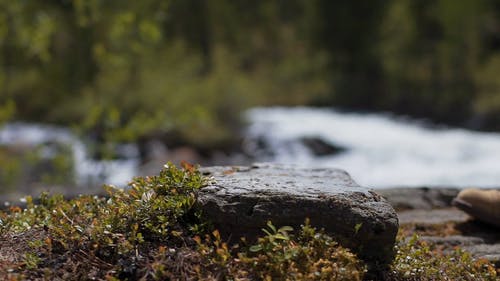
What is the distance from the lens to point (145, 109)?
53.6 feet

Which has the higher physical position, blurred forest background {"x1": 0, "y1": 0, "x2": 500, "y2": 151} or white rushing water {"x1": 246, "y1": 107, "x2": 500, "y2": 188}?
blurred forest background {"x1": 0, "y1": 0, "x2": 500, "y2": 151}

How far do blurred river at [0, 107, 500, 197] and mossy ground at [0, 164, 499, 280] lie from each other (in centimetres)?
748

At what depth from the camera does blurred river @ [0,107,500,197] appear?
1196cm

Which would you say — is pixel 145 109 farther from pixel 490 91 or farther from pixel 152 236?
pixel 152 236

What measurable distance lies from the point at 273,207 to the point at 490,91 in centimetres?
1919

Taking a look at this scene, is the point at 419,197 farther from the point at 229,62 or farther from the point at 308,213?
the point at 229,62

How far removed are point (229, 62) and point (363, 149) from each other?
368 inches

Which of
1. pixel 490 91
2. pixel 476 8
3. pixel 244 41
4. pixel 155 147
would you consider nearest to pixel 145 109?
pixel 155 147

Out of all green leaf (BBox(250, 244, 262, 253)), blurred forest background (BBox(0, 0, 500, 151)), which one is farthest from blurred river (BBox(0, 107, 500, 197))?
green leaf (BBox(250, 244, 262, 253))

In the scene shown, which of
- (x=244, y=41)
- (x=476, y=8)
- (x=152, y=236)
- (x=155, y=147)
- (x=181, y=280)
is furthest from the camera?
(x=244, y=41)

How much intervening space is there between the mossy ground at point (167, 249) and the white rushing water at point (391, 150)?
838 cm

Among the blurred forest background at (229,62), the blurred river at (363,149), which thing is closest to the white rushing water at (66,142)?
the blurred river at (363,149)

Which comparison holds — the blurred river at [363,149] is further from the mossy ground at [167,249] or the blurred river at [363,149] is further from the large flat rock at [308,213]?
the large flat rock at [308,213]

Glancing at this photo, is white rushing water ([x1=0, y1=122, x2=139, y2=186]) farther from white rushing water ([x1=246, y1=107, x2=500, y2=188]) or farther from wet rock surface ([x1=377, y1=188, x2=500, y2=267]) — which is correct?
wet rock surface ([x1=377, y1=188, x2=500, y2=267])
